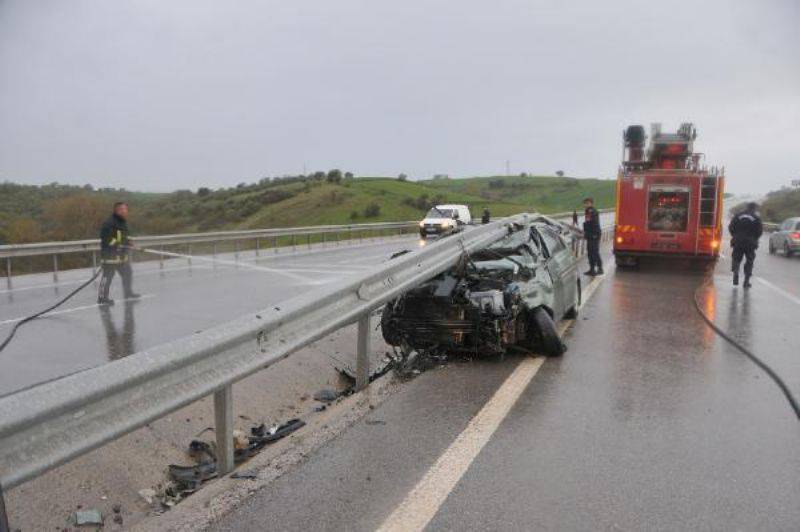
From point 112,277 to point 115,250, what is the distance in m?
0.53

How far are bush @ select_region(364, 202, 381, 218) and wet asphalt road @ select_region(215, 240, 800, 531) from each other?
4756 cm

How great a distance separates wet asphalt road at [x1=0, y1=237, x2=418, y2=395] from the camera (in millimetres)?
7773

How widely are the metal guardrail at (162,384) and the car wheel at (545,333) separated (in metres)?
2.08

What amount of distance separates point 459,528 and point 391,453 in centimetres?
111

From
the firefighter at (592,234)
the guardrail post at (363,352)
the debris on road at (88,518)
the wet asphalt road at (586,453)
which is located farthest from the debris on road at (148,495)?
the firefighter at (592,234)

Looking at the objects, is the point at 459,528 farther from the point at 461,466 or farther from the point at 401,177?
the point at 401,177

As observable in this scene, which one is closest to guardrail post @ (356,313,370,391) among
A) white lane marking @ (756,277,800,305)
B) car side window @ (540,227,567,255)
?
car side window @ (540,227,567,255)

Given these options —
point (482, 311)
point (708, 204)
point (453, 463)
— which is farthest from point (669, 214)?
point (453, 463)

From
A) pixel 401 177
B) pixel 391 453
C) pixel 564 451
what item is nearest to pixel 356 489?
pixel 391 453

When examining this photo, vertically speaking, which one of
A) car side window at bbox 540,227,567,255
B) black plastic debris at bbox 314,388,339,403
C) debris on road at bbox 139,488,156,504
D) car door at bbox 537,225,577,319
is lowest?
black plastic debris at bbox 314,388,339,403

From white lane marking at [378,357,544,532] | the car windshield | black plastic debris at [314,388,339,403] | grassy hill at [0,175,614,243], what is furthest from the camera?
the car windshield

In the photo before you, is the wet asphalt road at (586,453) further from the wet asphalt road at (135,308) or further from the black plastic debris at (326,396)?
the wet asphalt road at (135,308)

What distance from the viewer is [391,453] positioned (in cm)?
441

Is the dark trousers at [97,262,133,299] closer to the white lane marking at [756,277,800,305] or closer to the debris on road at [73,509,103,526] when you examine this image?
the debris on road at [73,509,103,526]
